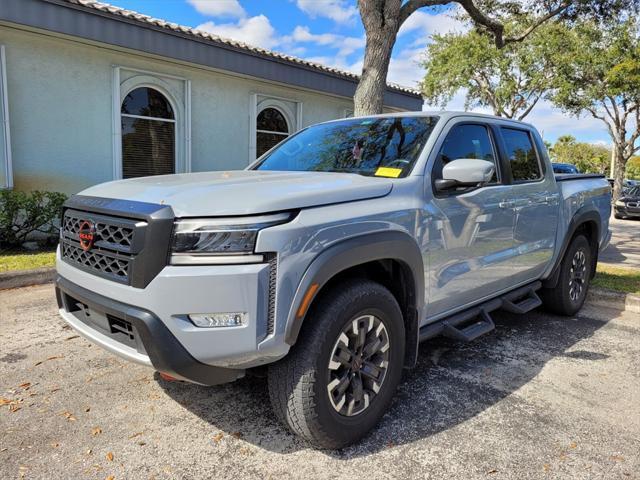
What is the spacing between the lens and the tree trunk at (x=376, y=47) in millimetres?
7312

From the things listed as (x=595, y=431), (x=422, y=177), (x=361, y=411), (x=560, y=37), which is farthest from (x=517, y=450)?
(x=560, y=37)

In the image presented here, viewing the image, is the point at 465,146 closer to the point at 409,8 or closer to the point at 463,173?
the point at 463,173

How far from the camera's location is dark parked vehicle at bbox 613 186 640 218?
1867cm

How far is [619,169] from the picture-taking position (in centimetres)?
2411

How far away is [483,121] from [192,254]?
2.67 meters

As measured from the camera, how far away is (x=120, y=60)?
8.99 meters

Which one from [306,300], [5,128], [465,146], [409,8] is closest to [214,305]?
[306,300]

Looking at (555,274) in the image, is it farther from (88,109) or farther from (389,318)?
(88,109)

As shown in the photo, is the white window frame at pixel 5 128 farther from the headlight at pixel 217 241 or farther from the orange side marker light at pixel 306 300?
the orange side marker light at pixel 306 300

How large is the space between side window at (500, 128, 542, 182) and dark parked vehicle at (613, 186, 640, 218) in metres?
17.4

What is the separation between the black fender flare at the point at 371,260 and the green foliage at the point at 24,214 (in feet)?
19.6

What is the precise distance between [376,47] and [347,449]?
247 inches

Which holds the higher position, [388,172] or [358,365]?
[388,172]

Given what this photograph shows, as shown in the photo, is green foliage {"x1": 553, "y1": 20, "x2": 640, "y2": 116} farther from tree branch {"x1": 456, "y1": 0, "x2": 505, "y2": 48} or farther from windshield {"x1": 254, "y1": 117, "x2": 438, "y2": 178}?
windshield {"x1": 254, "y1": 117, "x2": 438, "y2": 178}
